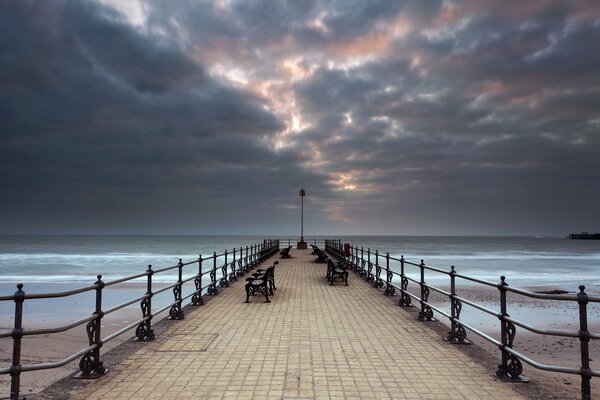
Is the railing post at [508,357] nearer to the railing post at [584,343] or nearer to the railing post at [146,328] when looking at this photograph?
the railing post at [584,343]

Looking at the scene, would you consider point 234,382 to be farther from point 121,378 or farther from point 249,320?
point 249,320

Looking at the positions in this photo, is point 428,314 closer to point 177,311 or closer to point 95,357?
point 177,311

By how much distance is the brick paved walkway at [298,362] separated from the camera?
4789 mm

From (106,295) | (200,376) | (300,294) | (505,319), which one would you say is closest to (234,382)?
(200,376)

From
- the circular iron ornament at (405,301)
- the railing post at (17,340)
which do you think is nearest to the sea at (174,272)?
the circular iron ornament at (405,301)

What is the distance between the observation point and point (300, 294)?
1290cm

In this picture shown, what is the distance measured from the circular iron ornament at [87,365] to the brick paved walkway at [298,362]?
0.74 ft

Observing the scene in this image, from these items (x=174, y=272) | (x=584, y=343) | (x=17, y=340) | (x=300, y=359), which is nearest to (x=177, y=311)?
(x=300, y=359)

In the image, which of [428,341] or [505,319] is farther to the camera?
[428,341]

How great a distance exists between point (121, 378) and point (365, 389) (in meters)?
3.07

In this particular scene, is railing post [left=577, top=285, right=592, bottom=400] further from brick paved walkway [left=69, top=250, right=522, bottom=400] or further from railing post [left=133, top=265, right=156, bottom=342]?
railing post [left=133, top=265, right=156, bottom=342]

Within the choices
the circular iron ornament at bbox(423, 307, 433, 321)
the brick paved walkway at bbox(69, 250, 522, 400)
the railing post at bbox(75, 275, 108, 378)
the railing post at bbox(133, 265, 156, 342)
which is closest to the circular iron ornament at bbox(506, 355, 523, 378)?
the brick paved walkway at bbox(69, 250, 522, 400)

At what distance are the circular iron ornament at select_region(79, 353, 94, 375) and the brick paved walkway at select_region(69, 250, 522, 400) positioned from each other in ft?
0.74

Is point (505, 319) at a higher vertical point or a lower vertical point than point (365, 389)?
higher
